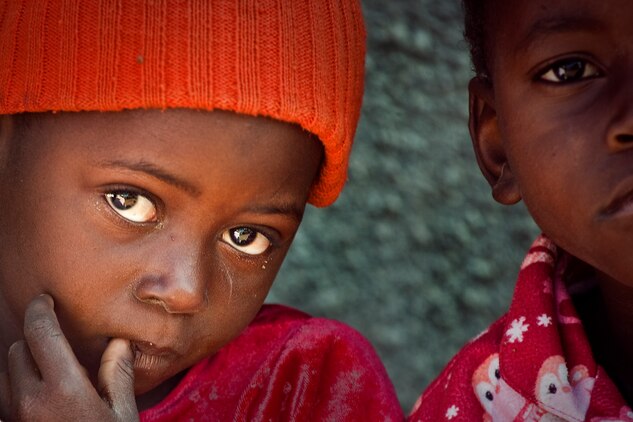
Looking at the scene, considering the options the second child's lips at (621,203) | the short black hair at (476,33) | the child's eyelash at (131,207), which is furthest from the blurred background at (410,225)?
the second child's lips at (621,203)

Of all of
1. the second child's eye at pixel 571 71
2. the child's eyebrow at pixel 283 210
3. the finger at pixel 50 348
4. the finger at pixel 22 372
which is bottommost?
the finger at pixel 22 372

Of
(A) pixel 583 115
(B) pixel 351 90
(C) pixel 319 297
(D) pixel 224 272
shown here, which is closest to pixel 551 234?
(A) pixel 583 115

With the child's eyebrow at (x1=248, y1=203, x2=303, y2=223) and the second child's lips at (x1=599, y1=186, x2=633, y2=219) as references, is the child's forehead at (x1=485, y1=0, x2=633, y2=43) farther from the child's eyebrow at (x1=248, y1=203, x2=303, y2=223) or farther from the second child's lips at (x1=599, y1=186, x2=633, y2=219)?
the child's eyebrow at (x1=248, y1=203, x2=303, y2=223)

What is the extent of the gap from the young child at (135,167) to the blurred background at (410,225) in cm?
129

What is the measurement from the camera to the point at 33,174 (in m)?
1.78

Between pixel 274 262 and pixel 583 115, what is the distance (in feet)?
2.13

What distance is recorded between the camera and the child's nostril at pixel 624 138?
62.7 inches

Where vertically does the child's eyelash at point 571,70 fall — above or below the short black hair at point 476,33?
below

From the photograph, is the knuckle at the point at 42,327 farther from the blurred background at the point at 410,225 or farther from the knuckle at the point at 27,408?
the blurred background at the point at 410,225

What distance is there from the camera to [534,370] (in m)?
1.87

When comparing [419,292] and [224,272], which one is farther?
[419,292]

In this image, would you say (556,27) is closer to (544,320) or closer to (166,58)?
(544,320)

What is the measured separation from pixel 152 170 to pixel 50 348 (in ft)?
1.10

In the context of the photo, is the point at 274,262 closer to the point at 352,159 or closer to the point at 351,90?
the point at 351,90
